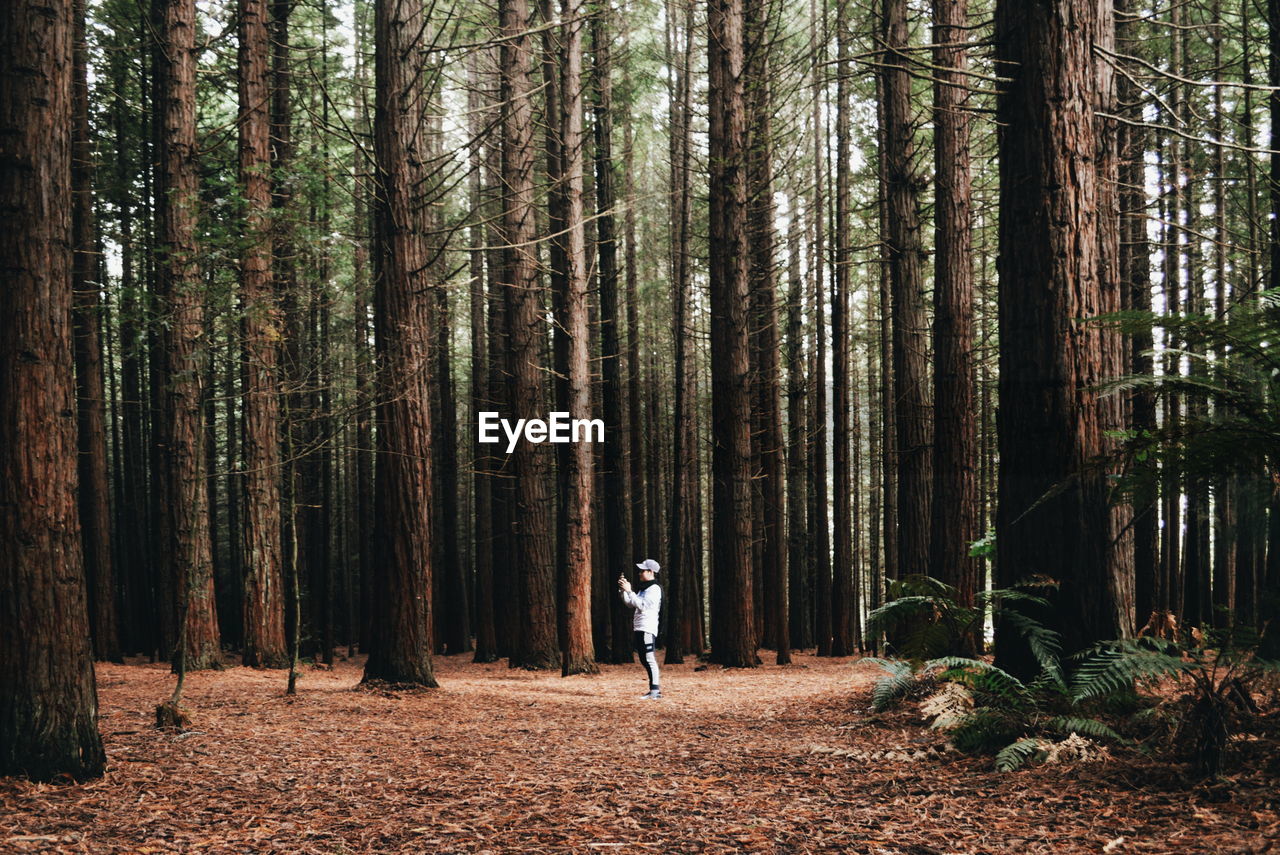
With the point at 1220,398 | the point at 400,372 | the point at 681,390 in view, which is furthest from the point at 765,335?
the point at 1220,398

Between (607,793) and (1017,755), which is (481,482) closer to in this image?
(607,793)

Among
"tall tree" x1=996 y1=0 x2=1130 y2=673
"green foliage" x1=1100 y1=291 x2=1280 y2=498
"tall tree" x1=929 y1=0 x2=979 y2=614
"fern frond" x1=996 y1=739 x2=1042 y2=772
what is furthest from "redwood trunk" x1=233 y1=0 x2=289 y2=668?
"green foliage" x1=1100 y1=291 x2=1280 y2=498

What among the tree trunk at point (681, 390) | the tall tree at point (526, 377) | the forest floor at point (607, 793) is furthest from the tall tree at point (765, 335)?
the forest floor at point (607, 793)

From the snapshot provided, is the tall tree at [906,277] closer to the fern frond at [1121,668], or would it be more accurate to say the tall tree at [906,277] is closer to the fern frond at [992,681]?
the fern frond at [992,681]

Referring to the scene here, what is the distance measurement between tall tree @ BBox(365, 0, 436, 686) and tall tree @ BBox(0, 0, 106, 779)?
4527 millimetres

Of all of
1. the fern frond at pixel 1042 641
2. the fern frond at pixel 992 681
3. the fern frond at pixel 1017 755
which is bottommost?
the fern frond at pixel 1017 755

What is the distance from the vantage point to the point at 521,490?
14383mm

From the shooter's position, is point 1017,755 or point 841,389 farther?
point 841,389

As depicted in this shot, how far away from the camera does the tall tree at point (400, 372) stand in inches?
387

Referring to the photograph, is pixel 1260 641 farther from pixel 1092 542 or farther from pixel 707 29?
pixel 707 29

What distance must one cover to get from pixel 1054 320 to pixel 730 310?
30.4ft

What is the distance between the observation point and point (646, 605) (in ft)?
35.4

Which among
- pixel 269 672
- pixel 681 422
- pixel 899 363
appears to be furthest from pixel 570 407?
pixel 269 672

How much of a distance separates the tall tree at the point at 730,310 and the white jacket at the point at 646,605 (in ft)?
13.6
